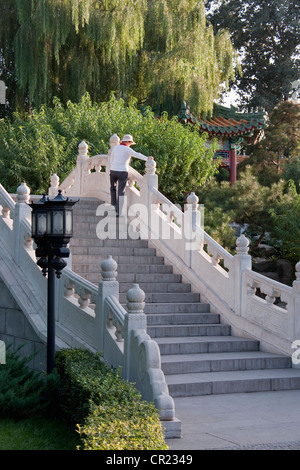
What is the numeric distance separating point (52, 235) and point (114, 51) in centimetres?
1307

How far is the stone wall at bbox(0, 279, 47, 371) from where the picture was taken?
9.70 m

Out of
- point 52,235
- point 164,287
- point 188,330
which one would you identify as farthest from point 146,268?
point 52,235

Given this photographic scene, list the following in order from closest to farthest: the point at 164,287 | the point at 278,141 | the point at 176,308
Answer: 1. the point at 176,308
2. the point at 164,287
3. the point at 278,141

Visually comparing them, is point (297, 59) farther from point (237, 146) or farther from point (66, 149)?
point (66, 149)

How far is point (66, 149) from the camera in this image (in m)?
17.0

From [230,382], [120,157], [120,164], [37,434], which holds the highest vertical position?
[120,157]

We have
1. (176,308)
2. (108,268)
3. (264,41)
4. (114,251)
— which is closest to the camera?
(108,268)

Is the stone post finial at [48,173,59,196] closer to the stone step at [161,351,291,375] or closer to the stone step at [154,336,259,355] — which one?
the stone step at [154,336,259,355]

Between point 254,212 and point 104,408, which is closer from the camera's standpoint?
point 104,408

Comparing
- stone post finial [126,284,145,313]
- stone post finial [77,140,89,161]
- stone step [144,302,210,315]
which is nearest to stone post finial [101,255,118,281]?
stone post finial [126,284,145,313]

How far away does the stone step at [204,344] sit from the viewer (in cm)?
911

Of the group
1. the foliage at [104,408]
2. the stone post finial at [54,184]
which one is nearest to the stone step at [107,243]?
the stone post finial at [54,184]

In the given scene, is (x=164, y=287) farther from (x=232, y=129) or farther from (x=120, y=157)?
(x=232, y=129)

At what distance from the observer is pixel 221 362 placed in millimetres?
8836
